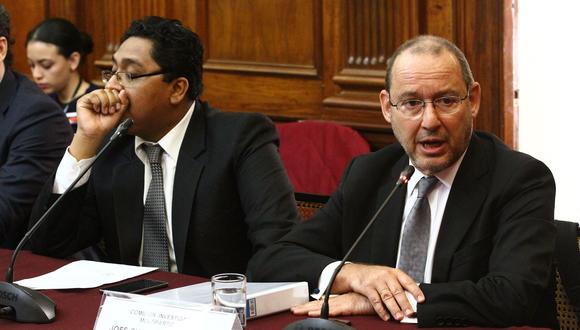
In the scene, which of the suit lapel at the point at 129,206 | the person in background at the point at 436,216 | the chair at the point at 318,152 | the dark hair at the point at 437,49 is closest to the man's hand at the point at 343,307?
the person in background at the point at 436,216

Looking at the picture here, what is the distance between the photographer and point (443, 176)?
2.64 m

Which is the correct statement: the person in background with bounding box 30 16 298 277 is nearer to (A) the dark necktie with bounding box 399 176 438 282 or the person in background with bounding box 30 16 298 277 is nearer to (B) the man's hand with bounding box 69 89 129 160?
(B) the man's hand with bounding box 69 89 129 160

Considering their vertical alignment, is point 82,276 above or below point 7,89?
below

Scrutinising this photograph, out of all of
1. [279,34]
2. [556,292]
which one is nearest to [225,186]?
[556,292]

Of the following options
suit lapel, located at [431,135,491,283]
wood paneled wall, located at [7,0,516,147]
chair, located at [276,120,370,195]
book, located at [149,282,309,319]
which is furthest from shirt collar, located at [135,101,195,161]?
wood paneled wall, located at [7,0,516,147]

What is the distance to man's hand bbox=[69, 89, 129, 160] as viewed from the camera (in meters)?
3.24

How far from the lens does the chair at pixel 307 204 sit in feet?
10.9

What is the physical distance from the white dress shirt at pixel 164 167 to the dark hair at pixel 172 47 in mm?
122

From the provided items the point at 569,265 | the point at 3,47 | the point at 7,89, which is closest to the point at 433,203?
the point at 569,265

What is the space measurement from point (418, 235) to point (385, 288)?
13.6 inches

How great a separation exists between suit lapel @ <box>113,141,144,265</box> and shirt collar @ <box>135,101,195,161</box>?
0.07 metres

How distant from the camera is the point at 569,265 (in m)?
2.56

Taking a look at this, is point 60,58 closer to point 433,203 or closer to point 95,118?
point 95,118

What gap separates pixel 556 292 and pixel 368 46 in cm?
217
